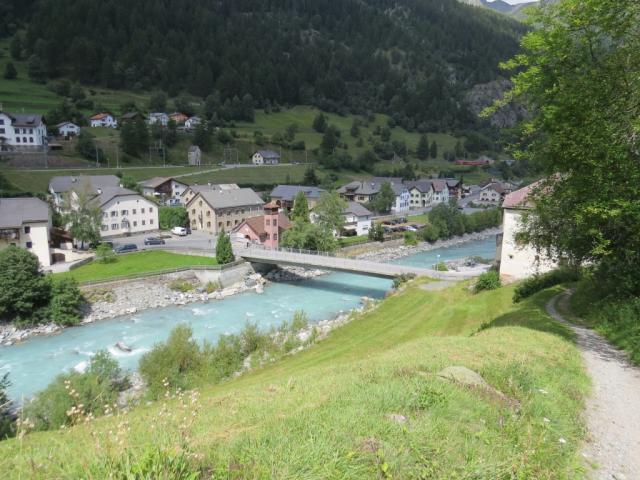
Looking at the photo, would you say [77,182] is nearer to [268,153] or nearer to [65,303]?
[65,303]

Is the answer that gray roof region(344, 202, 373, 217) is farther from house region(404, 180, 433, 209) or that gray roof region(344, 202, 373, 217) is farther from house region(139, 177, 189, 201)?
house region(139, 177, 189, 201)

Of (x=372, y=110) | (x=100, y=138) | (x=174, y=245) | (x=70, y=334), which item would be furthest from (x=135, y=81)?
(x=70, y=334)

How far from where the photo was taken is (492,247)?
213ft

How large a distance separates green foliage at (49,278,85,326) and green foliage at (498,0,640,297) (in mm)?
32125

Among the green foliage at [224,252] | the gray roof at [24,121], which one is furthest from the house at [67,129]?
the green foliage at [224,252]

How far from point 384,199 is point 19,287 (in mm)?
57964

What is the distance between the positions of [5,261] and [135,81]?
117854mm

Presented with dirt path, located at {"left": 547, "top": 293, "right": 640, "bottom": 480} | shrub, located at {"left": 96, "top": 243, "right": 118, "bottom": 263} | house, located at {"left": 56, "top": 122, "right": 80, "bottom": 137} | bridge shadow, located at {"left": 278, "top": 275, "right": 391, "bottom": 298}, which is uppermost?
house, located at {"left": 56, "top": 122, "right": 80, "bottom": 137}

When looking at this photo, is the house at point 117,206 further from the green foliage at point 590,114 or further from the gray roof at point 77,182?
the green foliage at point 590,114

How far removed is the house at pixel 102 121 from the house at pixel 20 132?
56.0ft

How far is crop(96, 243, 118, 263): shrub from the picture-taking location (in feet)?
134

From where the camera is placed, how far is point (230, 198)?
197 feet

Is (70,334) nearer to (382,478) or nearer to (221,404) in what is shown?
(221,404)

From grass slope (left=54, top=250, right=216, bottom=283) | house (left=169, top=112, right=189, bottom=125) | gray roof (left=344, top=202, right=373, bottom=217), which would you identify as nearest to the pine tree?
house (left=169, top=112, right=189, bottom=125)
